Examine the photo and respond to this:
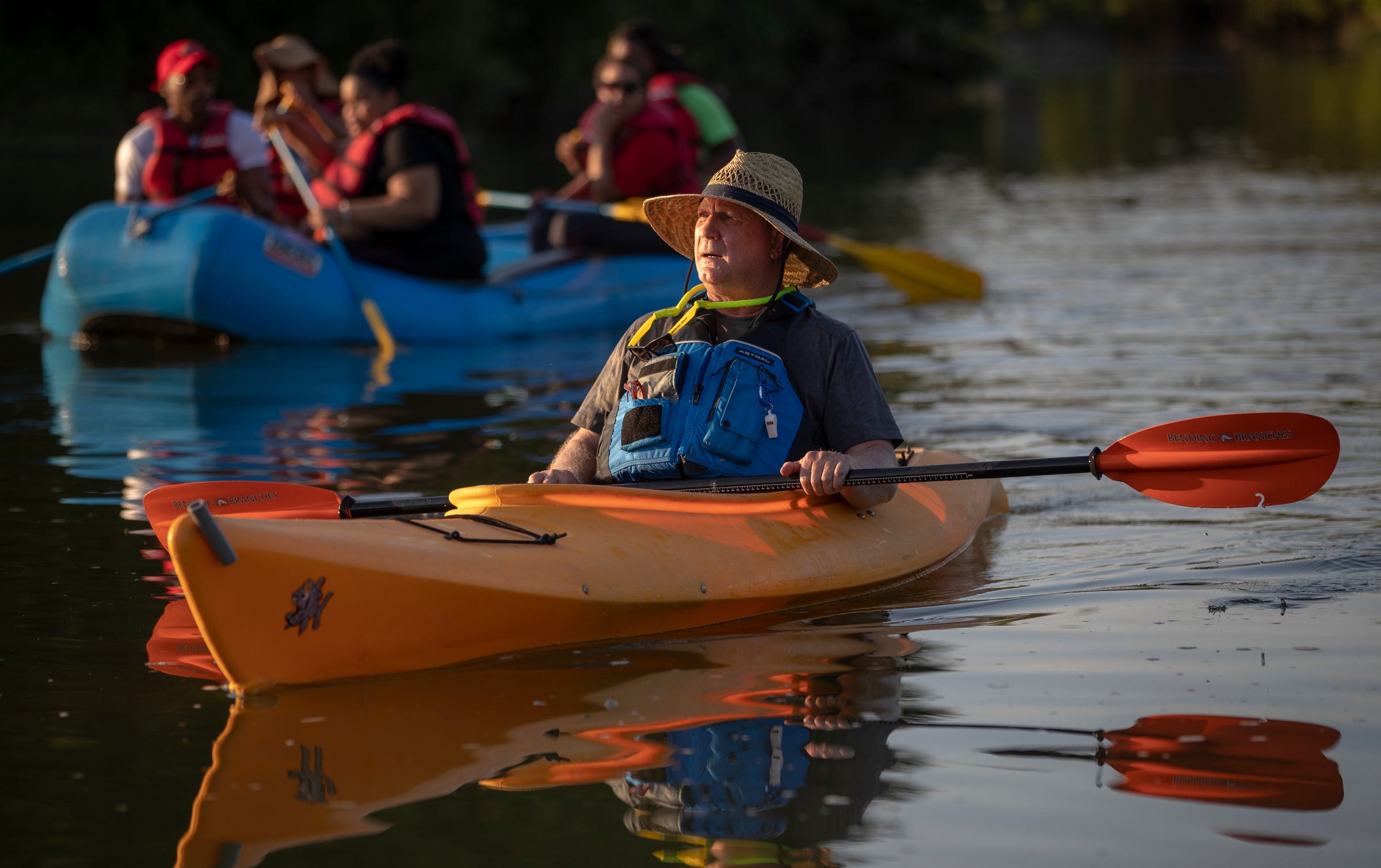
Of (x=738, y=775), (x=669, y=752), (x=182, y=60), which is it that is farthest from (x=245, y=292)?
(x=738, y=775)

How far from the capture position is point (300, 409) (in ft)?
23.4

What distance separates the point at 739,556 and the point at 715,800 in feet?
3.85

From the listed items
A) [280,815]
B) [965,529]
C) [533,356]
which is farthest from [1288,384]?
[280,815]

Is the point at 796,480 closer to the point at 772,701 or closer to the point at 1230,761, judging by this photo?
the point at 772,701

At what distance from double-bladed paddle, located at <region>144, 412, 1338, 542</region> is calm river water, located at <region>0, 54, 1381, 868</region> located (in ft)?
0.80

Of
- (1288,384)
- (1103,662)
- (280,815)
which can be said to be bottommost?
(280,815)

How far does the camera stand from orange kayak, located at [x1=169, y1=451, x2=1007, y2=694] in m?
3.37

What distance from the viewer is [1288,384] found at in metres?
7.29

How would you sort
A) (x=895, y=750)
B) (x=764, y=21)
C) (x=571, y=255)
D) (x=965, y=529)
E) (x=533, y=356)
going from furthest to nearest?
(x=764, y=21) → (x=571, y=255) → (x=533, y=356) → (x=965, y=529) → (x=895, y=750)

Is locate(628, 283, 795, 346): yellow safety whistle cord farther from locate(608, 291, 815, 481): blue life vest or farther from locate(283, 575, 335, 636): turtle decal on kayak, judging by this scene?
locate(283, 575, 335, 636): turtle decal on kayak

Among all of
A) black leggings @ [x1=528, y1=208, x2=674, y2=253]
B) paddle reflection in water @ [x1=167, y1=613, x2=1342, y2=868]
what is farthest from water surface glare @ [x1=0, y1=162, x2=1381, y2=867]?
black leggings @ [x1=528, y1=208, x2=674, y2=253]

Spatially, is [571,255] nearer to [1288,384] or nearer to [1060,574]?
[1288,384]

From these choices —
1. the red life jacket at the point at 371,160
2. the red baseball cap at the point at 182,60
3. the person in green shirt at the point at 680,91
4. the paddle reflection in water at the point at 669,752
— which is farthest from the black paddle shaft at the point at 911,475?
the person in green shirt at the point at 680,91

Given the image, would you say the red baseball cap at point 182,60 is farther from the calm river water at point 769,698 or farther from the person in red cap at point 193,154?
the calm river water at point 769,698
